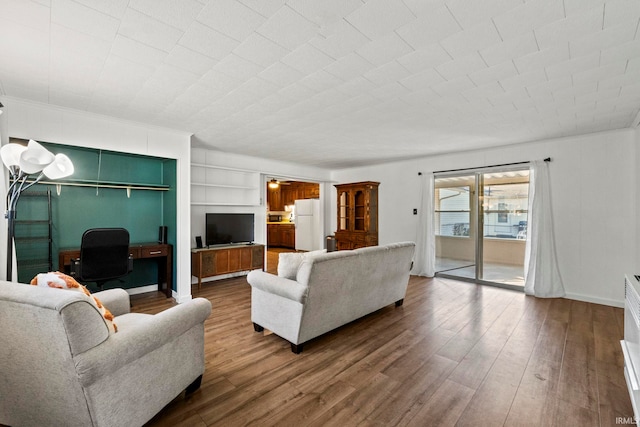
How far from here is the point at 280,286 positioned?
8.59ft

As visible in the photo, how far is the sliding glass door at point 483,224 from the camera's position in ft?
16.2

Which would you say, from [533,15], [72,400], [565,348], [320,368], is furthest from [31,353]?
[565,348]

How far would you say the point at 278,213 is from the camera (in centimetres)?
1014

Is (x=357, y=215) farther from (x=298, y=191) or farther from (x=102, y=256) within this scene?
(x=102, y=256)

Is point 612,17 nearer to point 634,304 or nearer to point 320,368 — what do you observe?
point 634,304

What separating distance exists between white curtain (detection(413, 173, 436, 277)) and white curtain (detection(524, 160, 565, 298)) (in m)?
1.58

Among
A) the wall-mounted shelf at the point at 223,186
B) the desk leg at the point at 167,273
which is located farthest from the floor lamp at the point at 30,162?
the wall-mounted shelf at the point at 223,186

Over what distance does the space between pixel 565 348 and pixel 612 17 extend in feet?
9.00

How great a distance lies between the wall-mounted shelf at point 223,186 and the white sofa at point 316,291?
2.90m

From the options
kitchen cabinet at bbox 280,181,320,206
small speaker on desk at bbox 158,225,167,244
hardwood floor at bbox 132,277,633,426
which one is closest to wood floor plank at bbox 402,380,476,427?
hardwood floor at bbox 132,277,633,426

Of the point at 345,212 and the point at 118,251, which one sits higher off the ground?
the point at 345,212

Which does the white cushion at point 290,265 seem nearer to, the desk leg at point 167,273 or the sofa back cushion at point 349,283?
the sofa back cushion at point 349,283

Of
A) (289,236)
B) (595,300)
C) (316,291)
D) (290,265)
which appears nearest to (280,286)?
(290,265)

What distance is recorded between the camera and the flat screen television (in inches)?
201
